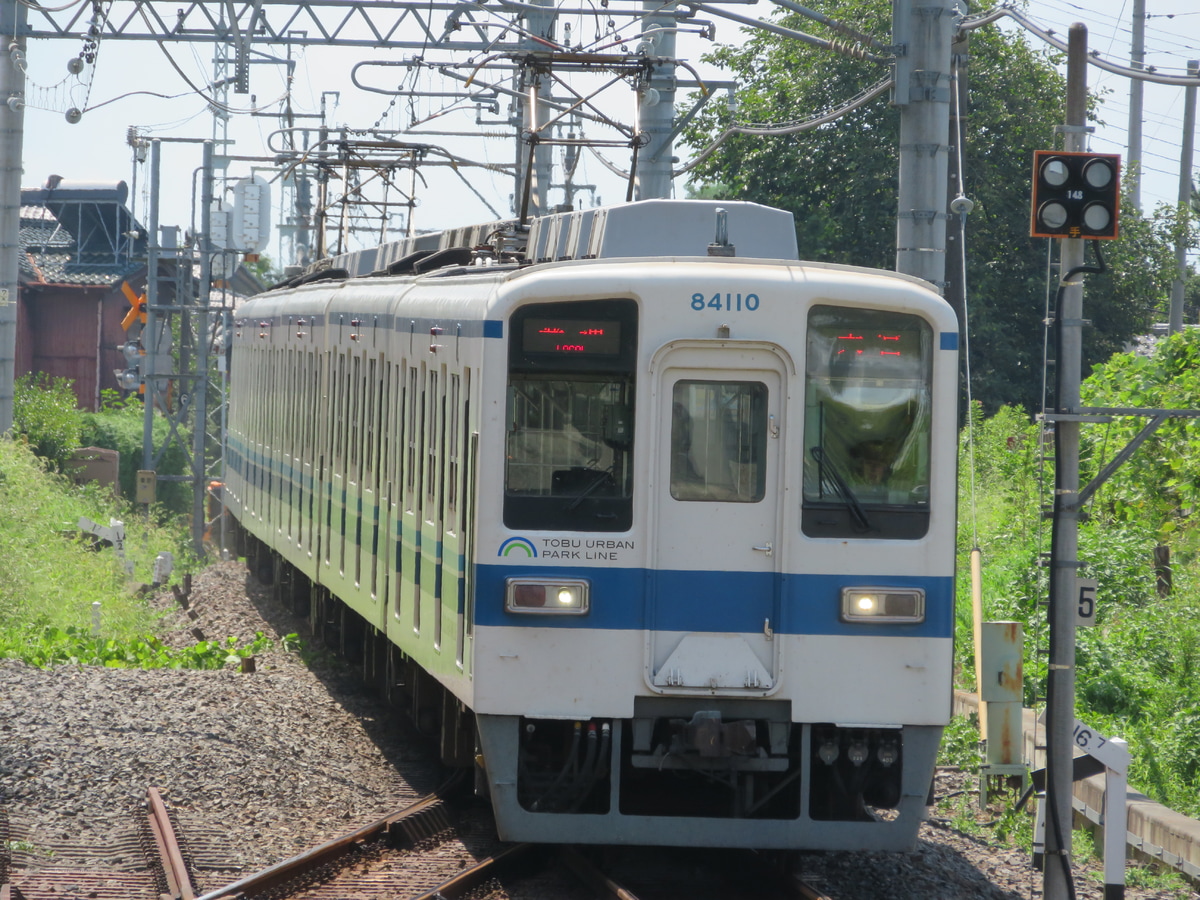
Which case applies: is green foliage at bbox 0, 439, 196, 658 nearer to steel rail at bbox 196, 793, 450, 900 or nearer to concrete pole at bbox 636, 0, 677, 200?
steel rail at bbox 196, 793, 450, 900

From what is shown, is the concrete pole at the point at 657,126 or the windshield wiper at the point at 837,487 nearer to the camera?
the windshield wiper at the point at 837,487

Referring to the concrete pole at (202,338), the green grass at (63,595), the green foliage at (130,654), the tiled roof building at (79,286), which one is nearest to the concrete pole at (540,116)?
the green foliage at (130,654)

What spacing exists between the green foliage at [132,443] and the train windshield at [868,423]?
1327 inches

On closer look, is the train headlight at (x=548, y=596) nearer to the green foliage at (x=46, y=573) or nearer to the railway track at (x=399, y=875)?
the railway track at (x=399, y=875)

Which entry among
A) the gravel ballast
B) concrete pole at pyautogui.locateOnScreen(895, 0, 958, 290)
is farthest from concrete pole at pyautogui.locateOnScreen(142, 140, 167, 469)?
concrete pole at pyautogui.locateOnScreen(895, 0, 958, 290)

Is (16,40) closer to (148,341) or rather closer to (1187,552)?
(148,341)

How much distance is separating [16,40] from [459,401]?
488 inches

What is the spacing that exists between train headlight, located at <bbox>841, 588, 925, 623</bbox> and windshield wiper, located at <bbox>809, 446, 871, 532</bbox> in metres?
0.27

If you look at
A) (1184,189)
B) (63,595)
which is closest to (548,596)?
(63,595)

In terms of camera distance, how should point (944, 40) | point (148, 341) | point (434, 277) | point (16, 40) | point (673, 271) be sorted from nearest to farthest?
point (673, 271) < point (434, 277) < point (944, 40) < point (16, 40) < point (148, 341)

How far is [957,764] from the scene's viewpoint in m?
10.1

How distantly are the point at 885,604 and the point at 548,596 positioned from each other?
1417mm

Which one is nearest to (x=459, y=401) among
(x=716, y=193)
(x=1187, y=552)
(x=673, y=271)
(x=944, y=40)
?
(x=673, y=271)

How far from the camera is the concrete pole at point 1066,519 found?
7.02m
